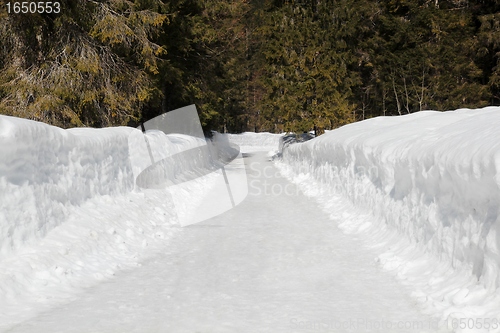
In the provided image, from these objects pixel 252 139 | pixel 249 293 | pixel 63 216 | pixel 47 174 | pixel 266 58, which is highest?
pixel 266 58

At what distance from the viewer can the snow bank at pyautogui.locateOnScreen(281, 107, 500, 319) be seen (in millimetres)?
4211

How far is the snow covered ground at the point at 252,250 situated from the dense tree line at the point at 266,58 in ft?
18.4

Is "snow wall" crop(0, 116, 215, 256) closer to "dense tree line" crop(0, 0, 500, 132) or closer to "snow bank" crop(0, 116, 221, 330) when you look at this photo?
"snow bank" crop(0, 116, 221, 330)

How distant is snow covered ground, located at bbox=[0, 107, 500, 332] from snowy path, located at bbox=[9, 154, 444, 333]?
2cm

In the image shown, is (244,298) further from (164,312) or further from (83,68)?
(83,68)

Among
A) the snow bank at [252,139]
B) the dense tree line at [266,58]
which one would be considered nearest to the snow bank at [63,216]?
the dense tree line at [266,58]

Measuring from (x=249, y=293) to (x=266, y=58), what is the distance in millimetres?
26475

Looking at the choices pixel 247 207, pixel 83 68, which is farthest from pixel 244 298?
pixel 83 68

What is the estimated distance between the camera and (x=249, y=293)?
4.88 m

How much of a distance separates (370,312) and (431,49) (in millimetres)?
28847

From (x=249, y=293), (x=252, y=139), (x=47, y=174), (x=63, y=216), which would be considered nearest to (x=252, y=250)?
(x=249, y=293)

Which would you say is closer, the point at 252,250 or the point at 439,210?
the point at 439,210

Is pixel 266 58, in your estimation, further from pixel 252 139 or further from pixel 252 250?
pixel 252 139

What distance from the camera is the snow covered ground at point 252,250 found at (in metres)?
4.15
